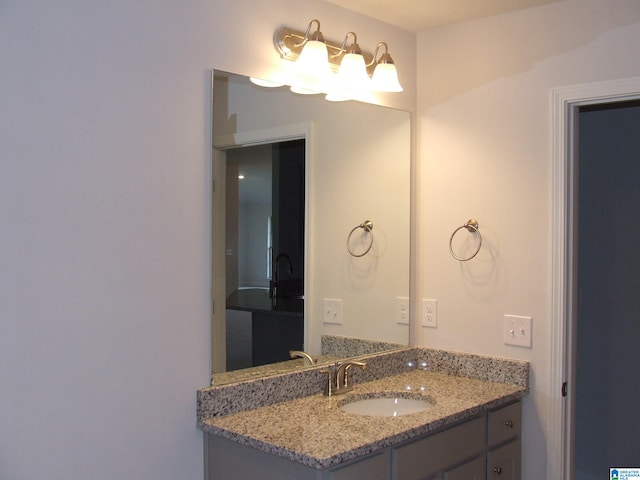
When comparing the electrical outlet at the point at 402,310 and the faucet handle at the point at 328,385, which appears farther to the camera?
the electrical outlet at the point at 402,310

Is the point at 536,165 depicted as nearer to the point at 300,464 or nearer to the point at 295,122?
the point at 295,122

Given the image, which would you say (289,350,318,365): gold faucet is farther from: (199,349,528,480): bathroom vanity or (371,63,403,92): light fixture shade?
(371,63,403,92): light fixture shade

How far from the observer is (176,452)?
2.01 metres

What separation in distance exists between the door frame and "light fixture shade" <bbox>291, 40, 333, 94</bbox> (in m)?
0.90

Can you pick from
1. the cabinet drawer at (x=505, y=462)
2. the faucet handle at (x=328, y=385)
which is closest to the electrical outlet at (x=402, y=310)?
the faucet handle at (x=328, y=385)

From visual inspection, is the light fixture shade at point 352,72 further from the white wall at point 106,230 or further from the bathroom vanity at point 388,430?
the bathroom vanity at point 388,430

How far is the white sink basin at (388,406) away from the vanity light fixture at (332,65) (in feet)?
3.87

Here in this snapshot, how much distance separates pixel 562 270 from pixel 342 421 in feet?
3.51

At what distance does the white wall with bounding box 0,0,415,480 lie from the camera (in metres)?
1.67

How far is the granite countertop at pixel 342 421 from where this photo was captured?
6.05ft

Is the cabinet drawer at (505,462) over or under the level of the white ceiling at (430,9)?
under

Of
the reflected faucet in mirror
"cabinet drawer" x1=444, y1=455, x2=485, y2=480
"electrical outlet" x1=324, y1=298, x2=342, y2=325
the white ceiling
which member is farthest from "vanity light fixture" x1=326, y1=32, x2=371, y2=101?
"cabinet drawer" x1=444, y1=455, x2=485, y2=480

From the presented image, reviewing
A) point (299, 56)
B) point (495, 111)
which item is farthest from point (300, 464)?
point (495, 111)

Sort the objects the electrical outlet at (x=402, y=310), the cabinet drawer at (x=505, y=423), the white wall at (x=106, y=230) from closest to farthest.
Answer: the white wall at (x=106, y=230) → the cabinet drawer at (x=505, y=423) → the electrical outlet at (x=402, y=310)
